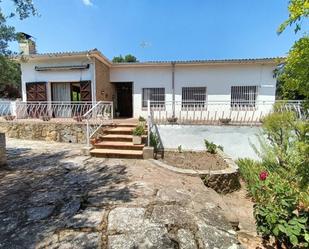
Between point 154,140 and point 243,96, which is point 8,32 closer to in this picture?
point 154,140

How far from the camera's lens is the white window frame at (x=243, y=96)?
11.0 meters

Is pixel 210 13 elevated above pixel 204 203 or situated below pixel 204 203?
above

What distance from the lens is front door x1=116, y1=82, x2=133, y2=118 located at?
13505 mm

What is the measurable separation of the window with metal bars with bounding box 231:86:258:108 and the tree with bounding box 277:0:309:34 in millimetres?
9778

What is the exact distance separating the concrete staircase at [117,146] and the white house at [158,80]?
3.69 meters

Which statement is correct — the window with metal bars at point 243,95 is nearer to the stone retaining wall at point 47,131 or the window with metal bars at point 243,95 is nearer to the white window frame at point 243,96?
the white window frame at point 243,96

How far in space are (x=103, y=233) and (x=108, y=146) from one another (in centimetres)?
418

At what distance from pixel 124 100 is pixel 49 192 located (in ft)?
33.8

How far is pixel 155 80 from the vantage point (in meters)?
11.5

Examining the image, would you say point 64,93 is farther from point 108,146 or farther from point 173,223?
point 173,223

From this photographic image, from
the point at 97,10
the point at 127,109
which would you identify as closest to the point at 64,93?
the point at 127,109

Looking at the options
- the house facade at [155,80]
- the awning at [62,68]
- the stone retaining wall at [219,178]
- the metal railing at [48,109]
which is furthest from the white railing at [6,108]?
the stone retaining wall at [219,178]

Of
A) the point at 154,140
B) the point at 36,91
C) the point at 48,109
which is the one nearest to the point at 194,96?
the point at 154,140

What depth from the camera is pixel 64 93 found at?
11.6m
